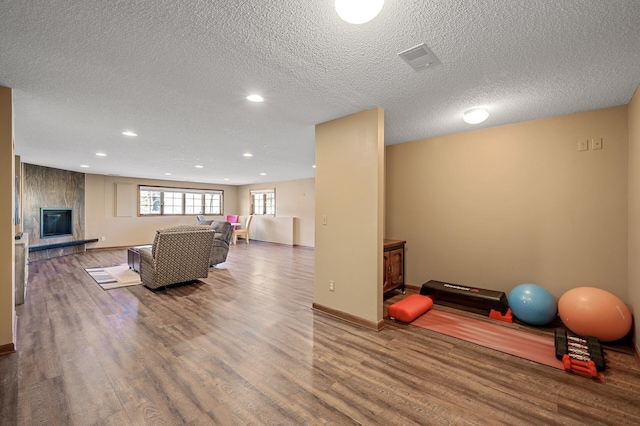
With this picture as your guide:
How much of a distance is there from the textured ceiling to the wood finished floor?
7.67 ft

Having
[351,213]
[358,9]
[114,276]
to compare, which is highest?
[358,9]

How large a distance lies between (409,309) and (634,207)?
231cm

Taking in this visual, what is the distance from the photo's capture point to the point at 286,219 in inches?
383

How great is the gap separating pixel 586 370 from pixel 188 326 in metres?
3.56

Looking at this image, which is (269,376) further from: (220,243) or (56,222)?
(56,222)

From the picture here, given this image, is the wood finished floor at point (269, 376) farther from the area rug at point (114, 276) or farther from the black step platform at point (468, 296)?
the area rug at point (114, 276)

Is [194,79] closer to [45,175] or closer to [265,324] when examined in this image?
[265,324]

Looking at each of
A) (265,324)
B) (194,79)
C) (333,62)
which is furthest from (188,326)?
(333,62)

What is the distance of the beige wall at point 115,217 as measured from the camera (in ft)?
26.6

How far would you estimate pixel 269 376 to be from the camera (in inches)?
80.5

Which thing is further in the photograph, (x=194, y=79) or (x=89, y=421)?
(x=194, y=79)

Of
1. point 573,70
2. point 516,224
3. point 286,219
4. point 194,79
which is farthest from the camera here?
point 286,219

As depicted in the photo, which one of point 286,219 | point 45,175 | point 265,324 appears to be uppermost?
point 45,175

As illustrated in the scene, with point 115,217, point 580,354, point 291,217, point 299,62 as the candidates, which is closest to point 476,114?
point 299,62
